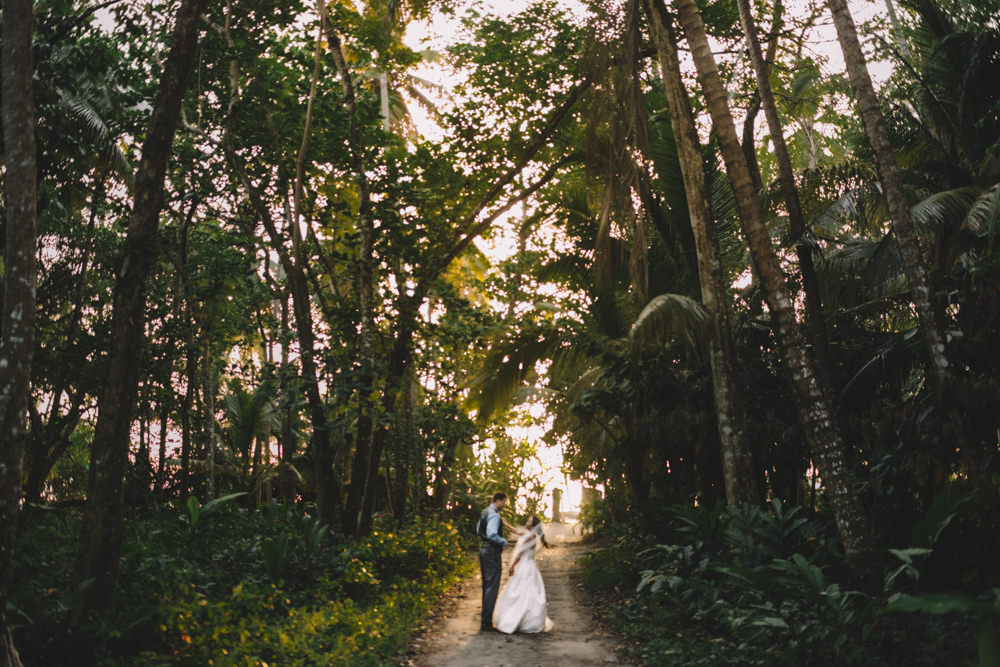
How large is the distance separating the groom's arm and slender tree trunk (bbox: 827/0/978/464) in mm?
5059

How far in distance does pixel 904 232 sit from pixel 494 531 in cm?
559

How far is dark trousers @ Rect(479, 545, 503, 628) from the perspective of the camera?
27.7 feet

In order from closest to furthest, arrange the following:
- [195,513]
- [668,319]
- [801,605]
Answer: [801,605] → [668,319] → [195,513]

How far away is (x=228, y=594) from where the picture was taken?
23.8 feet

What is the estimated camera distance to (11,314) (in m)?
4.88

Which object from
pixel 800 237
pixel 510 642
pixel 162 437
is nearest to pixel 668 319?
pixel 800 237

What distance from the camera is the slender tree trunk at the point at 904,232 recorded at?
5.61 m

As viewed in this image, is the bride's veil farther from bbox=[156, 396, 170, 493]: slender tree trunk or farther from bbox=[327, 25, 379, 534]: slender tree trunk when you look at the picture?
bbox=[156, 396, 170, 493]: slender tree trunk

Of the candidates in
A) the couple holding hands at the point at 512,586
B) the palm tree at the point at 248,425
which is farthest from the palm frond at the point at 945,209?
the palm tree at the point at 248,425

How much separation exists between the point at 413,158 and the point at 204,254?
141 inches

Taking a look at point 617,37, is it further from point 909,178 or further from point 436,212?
point 909,178

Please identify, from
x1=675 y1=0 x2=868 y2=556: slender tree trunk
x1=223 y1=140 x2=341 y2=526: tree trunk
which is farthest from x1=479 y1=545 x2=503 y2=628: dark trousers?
x1=675 y1=0 x2=868 y2=556: slender tree trunk

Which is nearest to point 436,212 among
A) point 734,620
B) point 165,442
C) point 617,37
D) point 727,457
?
point 617,37

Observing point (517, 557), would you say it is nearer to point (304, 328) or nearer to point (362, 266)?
point (304, 328)
